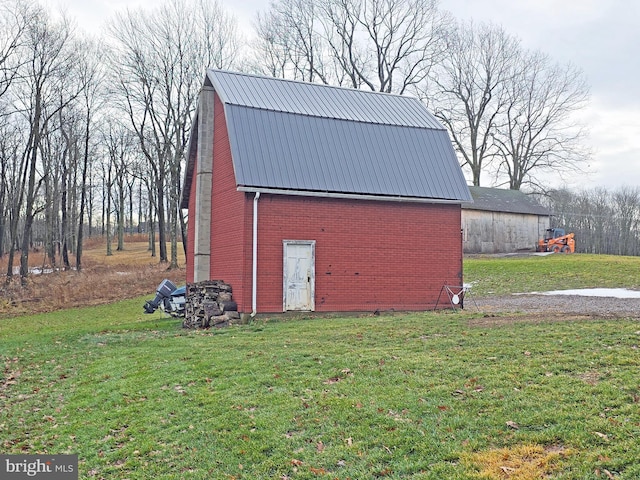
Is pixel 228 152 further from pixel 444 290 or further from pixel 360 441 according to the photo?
pixel 360 441

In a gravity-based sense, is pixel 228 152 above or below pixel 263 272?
above

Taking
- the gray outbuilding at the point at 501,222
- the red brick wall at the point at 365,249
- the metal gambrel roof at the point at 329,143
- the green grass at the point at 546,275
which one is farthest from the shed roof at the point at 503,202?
the red brick wall at the point at 365,249

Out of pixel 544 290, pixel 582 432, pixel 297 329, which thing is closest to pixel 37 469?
pixel 582 432

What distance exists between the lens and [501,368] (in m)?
8.02

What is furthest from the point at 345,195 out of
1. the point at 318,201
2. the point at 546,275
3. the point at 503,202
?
the point at 503,202

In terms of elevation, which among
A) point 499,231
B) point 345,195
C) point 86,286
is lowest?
point 86,286

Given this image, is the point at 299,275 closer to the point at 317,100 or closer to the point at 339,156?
the point at 339,156

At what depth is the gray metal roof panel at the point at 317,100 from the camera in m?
18.5

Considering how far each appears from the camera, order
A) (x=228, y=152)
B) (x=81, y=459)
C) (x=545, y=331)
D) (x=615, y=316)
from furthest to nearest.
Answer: (x=228, y=152)
(x=615, y=316)
(x=545, y=331)
(x=81, y=459)

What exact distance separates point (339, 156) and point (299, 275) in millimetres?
3847

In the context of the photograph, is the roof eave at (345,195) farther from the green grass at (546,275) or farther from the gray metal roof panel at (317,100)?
the green grass at (546,275)

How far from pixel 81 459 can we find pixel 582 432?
5.13m

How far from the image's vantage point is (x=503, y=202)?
41469 mm

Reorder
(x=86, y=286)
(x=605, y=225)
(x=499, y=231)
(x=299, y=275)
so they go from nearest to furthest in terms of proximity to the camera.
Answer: (x=299, y=275), (x=86, y=286), (x=499, y=231), (x=605, y=225)
